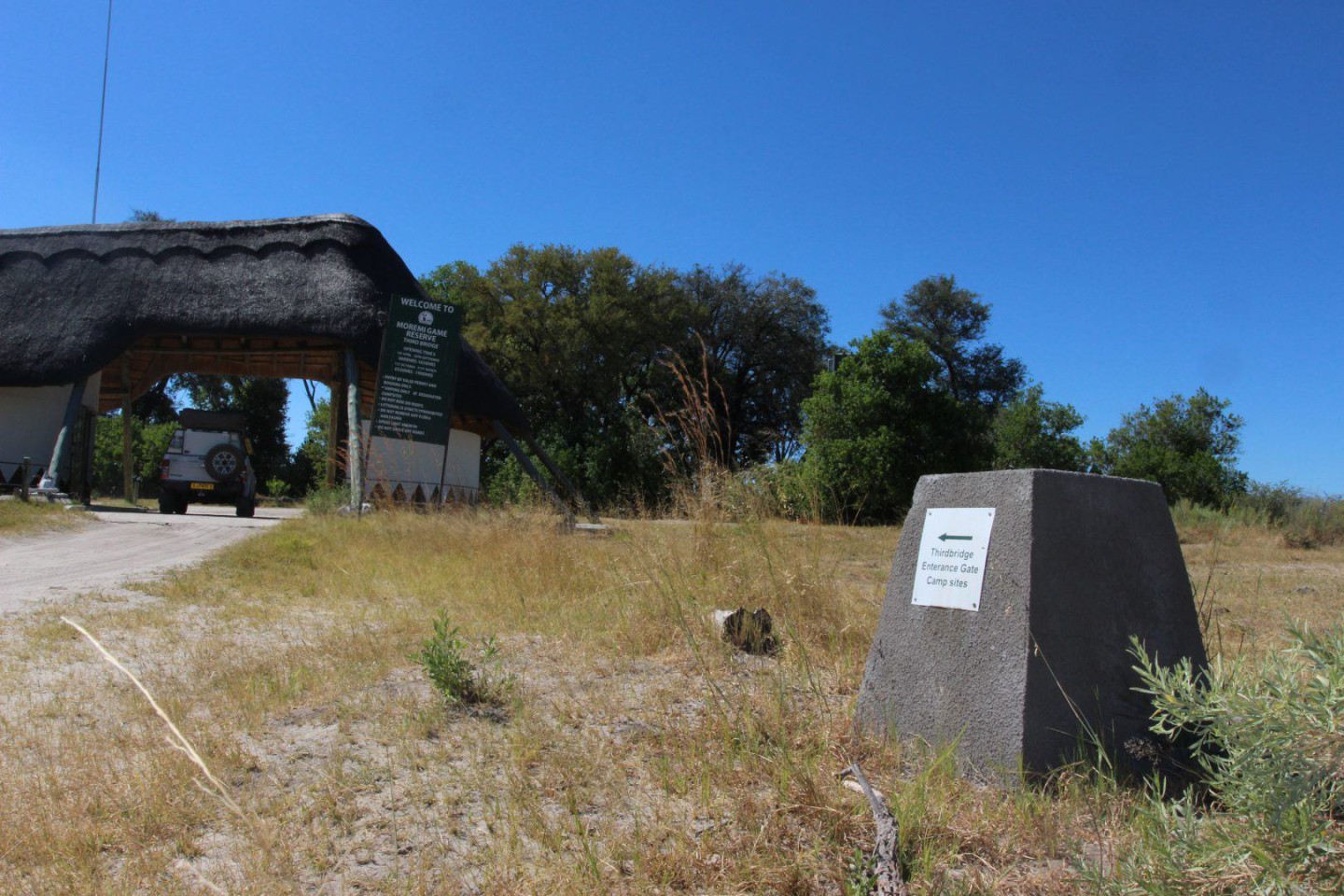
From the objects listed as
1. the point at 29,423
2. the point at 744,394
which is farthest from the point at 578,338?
the point at 29,423

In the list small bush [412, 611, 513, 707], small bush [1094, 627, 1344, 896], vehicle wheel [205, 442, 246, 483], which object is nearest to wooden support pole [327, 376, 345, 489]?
vehicle wheel [205, 442, 246, 483]

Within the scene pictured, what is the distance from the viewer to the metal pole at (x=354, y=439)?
13109mm

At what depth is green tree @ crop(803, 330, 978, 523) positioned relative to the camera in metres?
21.8

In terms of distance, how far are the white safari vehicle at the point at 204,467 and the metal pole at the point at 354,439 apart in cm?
309

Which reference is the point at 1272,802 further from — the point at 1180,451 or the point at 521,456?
the point at 1180,451

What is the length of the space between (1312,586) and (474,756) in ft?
26.3

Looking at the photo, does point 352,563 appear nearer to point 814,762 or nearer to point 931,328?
point 814,762

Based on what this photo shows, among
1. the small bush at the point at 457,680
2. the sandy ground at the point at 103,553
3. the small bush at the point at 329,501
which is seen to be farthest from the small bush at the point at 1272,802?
the small bush at the point at 329,501

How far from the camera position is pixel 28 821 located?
7.55ft

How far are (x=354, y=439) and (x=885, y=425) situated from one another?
13556mm

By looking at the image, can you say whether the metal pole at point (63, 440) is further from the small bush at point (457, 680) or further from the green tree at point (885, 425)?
the green tree at point (885, 425)

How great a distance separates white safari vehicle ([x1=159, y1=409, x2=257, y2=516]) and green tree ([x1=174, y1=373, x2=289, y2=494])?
19130mm

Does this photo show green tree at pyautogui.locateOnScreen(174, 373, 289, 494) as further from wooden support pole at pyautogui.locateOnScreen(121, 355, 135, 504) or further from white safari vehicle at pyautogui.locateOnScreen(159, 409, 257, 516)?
white safari vehicle at pyautogui.locateOnScreen(159, 409, 257, 516)

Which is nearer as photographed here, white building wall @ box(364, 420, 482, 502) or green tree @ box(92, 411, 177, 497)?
white building wall @ box(364, 420, 482, 502)
